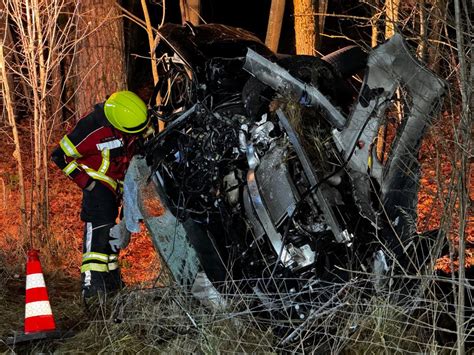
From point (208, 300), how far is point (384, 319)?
1.29 meters

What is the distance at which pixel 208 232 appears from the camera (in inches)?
212

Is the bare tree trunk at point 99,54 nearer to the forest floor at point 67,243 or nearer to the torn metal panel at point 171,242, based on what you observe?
the forest floor at point 67,243

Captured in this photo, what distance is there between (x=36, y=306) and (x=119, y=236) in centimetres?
114

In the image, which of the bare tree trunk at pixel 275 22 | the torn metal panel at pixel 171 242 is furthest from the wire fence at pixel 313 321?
the bare tree trunk at pixel 275 22

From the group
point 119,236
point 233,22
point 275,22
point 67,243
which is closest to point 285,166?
point 119,236

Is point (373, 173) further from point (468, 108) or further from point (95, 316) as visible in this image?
point (95, 316)

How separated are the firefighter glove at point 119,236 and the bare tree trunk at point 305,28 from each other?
462cm

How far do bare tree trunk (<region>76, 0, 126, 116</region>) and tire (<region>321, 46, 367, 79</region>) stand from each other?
4.40 meters

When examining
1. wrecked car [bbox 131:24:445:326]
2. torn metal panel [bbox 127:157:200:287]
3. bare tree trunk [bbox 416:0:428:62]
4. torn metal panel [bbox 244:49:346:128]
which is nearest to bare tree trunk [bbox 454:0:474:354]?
bare tree trunk [bbox 416:0:428:62]

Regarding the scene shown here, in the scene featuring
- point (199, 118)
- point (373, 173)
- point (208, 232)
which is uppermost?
point (199, 118)

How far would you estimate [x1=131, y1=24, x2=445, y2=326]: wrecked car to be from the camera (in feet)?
15.5

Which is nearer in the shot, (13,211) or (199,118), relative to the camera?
(199,118)

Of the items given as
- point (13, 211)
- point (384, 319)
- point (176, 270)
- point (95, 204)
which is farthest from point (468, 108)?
point (13, 211)

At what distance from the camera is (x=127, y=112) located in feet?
20.3
